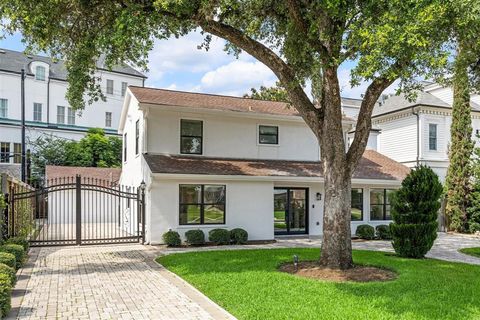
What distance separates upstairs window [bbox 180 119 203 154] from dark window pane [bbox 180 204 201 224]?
2671mm

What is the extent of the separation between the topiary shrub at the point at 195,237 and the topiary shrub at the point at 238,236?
1.24 metres

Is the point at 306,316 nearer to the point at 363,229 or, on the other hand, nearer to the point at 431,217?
the point at 431,217

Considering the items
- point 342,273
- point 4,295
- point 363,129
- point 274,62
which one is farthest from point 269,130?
point 4,295

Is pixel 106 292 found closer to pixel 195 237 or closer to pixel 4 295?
pixel 4 295

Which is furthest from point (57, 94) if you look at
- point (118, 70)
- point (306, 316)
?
point (306, 316)

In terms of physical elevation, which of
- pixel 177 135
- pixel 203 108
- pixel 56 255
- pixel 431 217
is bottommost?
pixel 56 255

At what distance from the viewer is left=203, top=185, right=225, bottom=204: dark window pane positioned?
1670 cm

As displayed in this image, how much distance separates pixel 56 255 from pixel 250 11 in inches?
390

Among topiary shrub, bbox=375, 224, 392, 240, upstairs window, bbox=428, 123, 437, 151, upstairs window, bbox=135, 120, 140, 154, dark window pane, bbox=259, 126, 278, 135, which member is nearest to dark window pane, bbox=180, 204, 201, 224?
upstairs window, bbox=135, 120, 140, 154

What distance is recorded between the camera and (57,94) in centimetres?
4069

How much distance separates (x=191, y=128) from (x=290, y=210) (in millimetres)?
5910

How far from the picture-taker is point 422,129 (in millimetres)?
26234

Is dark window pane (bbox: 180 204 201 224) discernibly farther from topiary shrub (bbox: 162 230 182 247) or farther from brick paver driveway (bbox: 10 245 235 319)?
brick paver driveway (bbox: 10 245 235 319)

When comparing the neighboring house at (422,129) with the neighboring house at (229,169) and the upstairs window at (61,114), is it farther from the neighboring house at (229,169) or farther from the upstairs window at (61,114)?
the upstairs window at (61,114)
